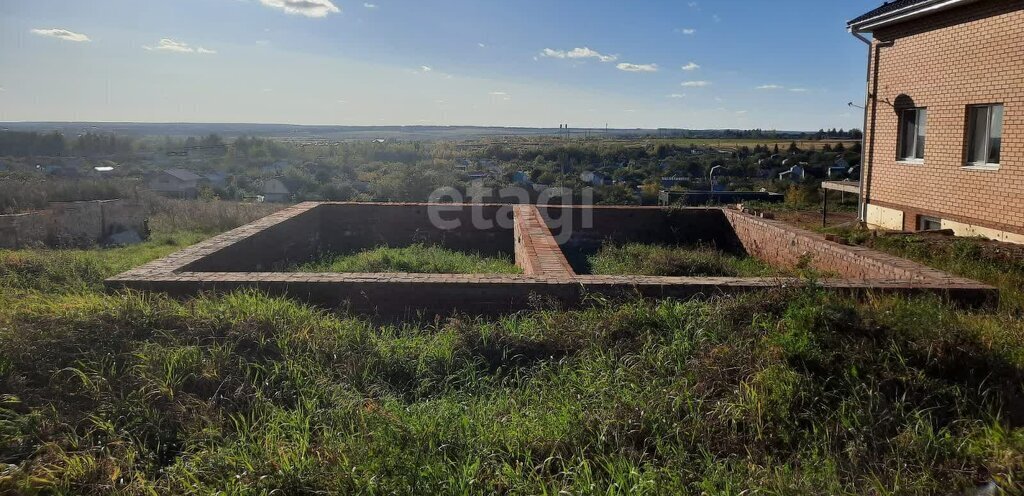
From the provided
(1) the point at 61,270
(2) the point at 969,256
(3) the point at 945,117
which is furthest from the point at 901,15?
(1) the point at 61,270

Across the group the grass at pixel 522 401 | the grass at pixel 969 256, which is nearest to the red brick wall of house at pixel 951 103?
the grass at pixel 969 256

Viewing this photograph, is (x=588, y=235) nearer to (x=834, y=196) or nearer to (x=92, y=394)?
(x=92, y=394)

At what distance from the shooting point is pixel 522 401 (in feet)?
12.9

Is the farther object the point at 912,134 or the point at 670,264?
the point at 912,134

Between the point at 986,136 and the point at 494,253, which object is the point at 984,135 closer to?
the point at 986,136

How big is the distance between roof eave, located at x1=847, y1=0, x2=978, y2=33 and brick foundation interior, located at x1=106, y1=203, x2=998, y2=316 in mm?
3601

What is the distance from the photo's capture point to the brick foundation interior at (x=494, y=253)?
5574mm

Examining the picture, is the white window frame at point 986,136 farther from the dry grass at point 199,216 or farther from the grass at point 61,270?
the dry grass at point 199,216

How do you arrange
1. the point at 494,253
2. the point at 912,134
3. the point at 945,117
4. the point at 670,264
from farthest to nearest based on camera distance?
the point at 494,253, the point at 912,134, the point at 945,117, the point at 670,264

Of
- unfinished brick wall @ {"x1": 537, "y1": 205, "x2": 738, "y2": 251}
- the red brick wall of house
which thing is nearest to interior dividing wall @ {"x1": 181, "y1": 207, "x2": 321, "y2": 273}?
unfinished brick wall @ {"x1": 537, "y1": 205, "x2": 738, "y2": 251}

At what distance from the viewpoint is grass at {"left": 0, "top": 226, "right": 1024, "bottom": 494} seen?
9.95ft

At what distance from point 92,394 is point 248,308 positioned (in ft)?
4.21

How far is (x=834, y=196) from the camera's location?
79.6ft

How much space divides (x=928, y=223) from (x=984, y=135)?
172cm
